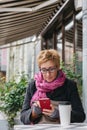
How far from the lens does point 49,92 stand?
134 inches

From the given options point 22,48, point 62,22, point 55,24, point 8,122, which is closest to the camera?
point 8,122

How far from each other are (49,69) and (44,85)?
149 millimetres

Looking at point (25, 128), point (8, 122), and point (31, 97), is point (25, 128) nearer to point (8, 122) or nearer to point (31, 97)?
point (31, 97)

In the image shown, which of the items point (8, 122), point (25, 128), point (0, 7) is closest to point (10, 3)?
point (0, 7)

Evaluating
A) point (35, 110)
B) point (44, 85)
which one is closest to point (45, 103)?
point (35, 110)

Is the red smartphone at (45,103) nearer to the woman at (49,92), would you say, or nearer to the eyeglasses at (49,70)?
the woman at (49,92)

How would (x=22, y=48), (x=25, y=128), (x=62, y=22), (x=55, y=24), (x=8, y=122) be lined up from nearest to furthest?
1. (x=25, y=128)
2. (x=8, y=122)
3. (x=62, y=22)
4. (x=55, y=24)
5. (x=22, y=48)

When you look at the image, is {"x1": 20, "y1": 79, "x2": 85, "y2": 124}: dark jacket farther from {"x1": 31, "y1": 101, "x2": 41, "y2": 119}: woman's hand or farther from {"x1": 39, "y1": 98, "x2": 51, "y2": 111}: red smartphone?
{"x1": 39, "y1": 98, "x2": 51, "y2": 111}: red smartphone

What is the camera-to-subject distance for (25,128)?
2877 mm

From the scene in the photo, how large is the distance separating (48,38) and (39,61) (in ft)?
35.0

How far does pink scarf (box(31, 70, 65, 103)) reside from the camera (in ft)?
11.0

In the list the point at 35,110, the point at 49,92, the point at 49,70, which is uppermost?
the point at 49,70

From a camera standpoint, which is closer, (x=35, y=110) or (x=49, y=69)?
(x=35, y=110)

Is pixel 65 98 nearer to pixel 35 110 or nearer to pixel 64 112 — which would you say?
pixel 35 110
